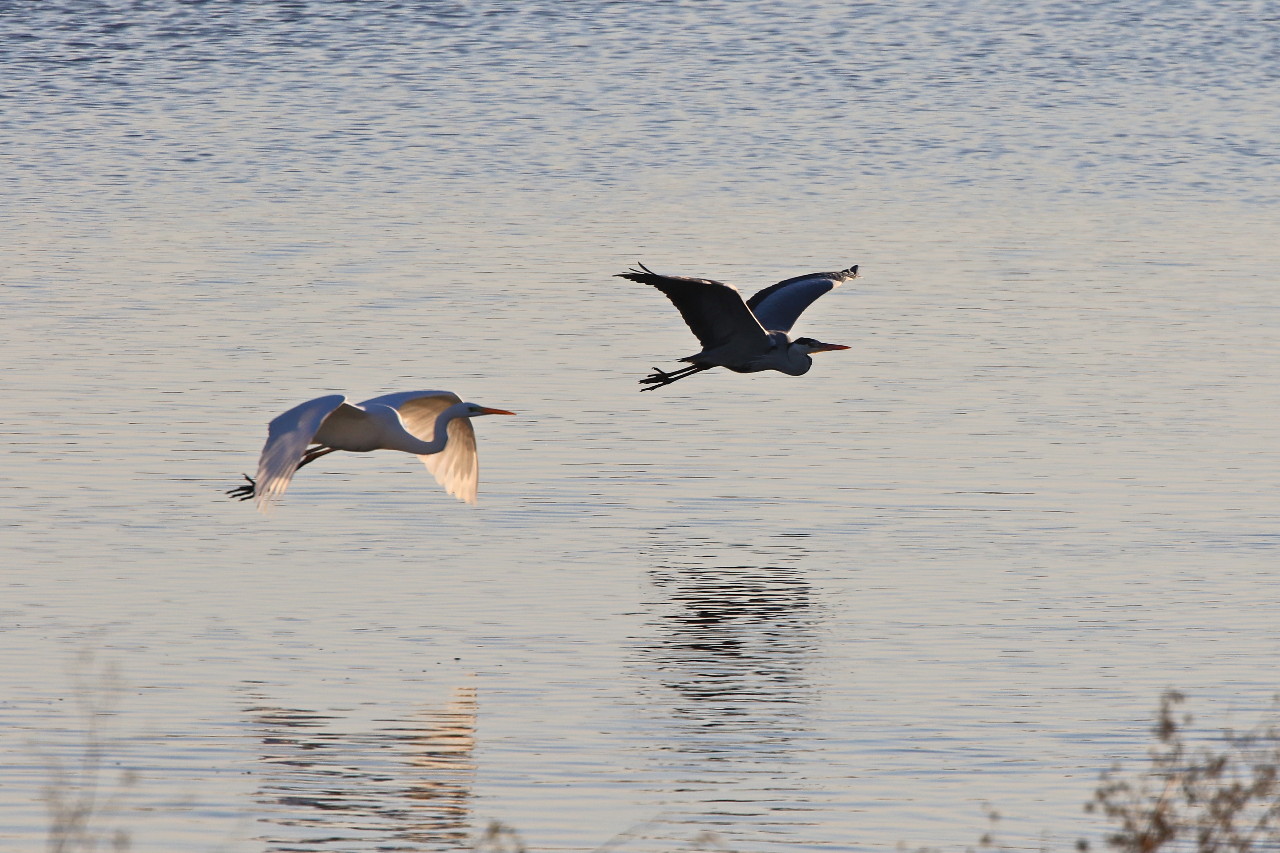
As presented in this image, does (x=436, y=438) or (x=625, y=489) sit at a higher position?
(x=436, y=438)

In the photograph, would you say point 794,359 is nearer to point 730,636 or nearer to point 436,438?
point 436,438

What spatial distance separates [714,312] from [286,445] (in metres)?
3.90

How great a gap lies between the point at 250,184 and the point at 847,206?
6.63m

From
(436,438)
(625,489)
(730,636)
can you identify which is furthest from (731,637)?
(625,489)

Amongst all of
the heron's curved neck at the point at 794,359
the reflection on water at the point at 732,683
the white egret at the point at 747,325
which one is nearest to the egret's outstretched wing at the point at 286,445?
the reflection on water at the point at 732,683

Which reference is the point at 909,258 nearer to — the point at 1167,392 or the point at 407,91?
the point at 1167,392

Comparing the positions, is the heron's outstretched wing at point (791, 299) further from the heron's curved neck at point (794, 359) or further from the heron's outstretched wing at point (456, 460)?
the heron's outstretched wing at point (456, 460)

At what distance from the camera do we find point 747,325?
1483cm

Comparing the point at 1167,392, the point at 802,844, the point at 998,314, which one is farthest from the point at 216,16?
A: the point at 802,844

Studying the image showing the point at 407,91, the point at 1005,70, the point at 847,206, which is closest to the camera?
the point at 847,206

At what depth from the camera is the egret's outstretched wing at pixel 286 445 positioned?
1118 cm

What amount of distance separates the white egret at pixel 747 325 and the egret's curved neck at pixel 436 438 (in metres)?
1.29

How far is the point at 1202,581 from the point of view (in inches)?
491

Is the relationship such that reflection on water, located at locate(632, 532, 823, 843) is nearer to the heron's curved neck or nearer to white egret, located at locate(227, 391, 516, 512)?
white egret, located at locate(227, 391, 516, 512)
